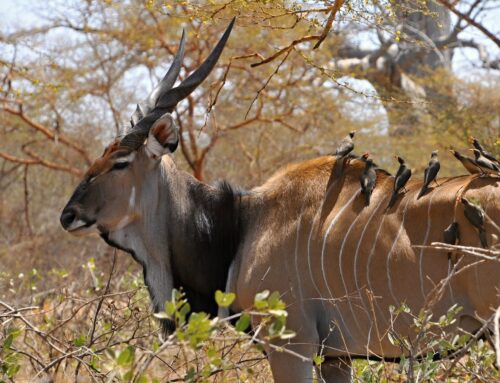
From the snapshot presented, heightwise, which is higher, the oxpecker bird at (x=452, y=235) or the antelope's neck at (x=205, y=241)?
the oxpecker bird at (x=452, y=235)

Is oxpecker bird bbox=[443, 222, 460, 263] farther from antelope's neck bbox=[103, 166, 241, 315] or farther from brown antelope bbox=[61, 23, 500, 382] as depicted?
antelope's neck bbox=[103, 166, 241, 315]

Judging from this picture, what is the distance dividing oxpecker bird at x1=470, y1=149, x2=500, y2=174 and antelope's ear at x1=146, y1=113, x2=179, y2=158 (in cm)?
125

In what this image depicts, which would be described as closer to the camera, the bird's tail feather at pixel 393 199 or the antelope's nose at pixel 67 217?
the bird's tail feather at pixel 393 199

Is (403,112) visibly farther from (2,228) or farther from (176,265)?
(176,265)

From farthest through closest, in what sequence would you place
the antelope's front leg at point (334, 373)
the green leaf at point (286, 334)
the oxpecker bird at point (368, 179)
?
the antelope's front leg at point (334, 373)
the oxpecker bird at point (368, 179)
the green leaf at point (286, 334)

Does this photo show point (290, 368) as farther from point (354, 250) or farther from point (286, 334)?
point (286, 334)

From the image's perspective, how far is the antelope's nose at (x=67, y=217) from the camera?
372 centimetres

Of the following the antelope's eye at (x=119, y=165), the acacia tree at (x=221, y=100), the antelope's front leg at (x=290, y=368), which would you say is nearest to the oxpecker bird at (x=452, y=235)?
the antelope's front leg at (x=290, y=368)

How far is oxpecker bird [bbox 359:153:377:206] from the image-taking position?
3.40m

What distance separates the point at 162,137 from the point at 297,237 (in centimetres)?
74

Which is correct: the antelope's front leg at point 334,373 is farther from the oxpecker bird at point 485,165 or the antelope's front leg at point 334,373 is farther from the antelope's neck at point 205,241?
the oxpecker bird at point 485,165

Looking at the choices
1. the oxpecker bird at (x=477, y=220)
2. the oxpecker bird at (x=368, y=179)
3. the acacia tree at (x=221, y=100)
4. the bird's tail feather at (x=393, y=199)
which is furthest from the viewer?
the acacia tree at (x=221, y=100)

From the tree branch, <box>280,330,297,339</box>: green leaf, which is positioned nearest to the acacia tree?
the tree branch

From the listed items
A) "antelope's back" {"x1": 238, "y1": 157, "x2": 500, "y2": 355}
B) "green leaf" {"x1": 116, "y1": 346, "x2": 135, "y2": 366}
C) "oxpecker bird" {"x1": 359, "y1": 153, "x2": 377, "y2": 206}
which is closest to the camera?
"green leaf" {"x1": 116, "y1": 346, "x2": 135, "y2": 366}
